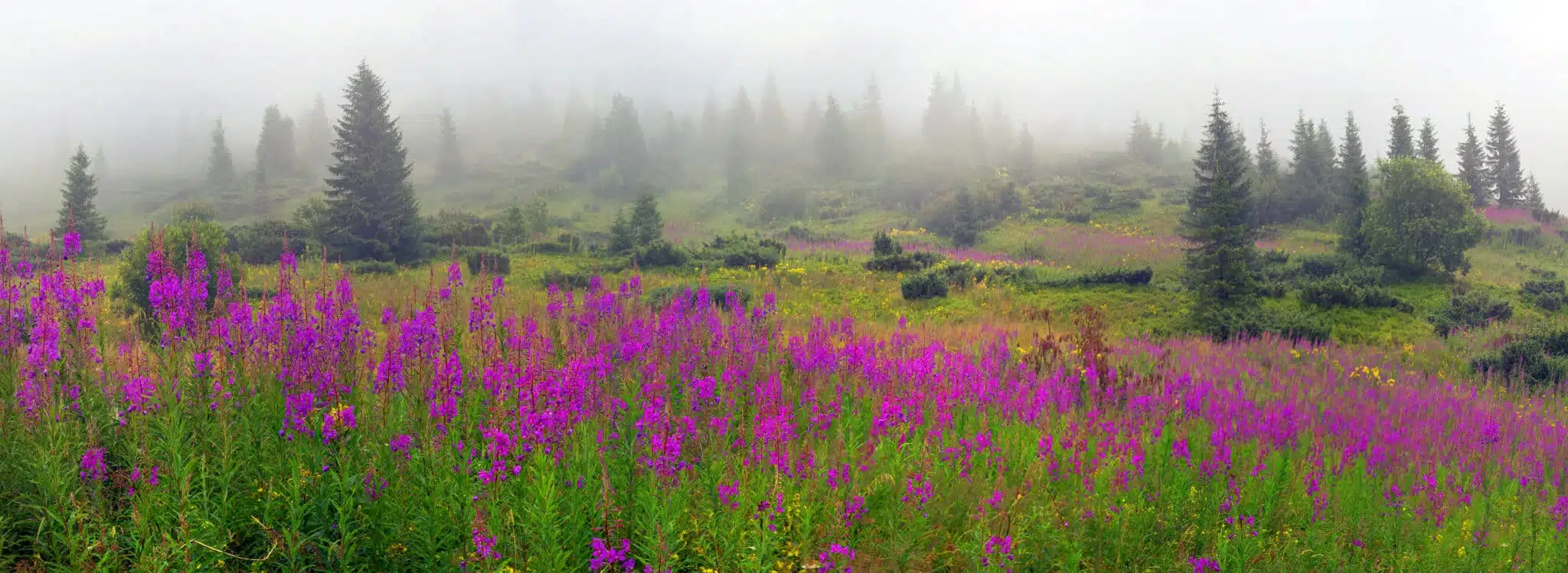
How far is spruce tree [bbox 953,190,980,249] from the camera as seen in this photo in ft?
125

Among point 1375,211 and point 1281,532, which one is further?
point 1375,211

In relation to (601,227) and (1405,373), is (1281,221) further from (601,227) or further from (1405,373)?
(601,227)

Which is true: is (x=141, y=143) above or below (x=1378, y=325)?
above

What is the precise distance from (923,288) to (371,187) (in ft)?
81.8

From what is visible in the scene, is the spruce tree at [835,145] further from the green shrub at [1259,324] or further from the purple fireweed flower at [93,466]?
the purple fireweed flower at [93,466]

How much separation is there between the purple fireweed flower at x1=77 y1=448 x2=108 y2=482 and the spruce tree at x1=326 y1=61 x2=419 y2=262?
89.4ft

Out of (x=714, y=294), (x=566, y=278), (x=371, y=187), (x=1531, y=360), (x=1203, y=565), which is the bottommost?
(x=1531, y=360)

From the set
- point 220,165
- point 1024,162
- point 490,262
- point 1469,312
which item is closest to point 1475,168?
point 1024,162

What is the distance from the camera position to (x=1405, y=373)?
1143 centimetres

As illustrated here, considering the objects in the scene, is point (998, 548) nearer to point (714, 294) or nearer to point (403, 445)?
point (403, 445)

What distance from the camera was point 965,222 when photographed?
4031cm

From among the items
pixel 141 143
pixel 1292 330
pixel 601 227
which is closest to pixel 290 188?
pixel 601 227

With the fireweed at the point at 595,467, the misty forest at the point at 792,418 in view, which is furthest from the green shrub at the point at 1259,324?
the fireweed at the point at 595,467

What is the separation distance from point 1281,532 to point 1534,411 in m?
8.30
